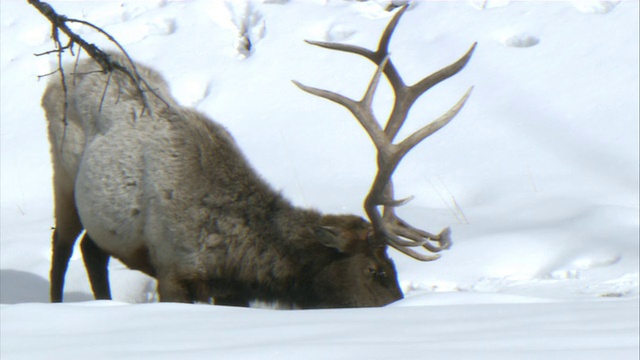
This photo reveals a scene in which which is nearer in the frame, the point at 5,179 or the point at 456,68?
the point at 456,68

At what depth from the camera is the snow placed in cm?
270

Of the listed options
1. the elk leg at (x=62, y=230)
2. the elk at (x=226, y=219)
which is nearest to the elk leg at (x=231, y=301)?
the elk at (x=226, y=219)

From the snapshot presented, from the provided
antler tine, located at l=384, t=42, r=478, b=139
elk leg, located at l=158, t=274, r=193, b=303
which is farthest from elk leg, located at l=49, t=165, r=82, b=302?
antler tine, located at l=384, t=42, r=478, b=139

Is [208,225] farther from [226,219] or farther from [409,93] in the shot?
[409,93]

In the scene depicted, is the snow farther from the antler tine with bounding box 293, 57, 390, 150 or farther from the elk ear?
the antler tine with bounding box 293, 57, 390, 150

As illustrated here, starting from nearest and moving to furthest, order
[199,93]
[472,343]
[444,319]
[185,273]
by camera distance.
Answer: [472,343], [444,319], [185,273], [199,93]

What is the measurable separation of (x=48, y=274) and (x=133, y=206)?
1681mm

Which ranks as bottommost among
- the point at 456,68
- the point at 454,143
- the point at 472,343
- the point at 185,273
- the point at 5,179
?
the point at 454,143

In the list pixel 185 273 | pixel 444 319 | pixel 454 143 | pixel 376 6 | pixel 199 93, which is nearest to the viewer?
pixel 444 319

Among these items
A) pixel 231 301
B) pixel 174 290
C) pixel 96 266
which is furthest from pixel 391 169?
pixel 96 266

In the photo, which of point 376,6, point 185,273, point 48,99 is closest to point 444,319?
point 185,273

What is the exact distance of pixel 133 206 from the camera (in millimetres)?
5441

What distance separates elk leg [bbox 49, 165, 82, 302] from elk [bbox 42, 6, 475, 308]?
525mm

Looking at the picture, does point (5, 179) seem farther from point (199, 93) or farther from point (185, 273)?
point (185, 273)
